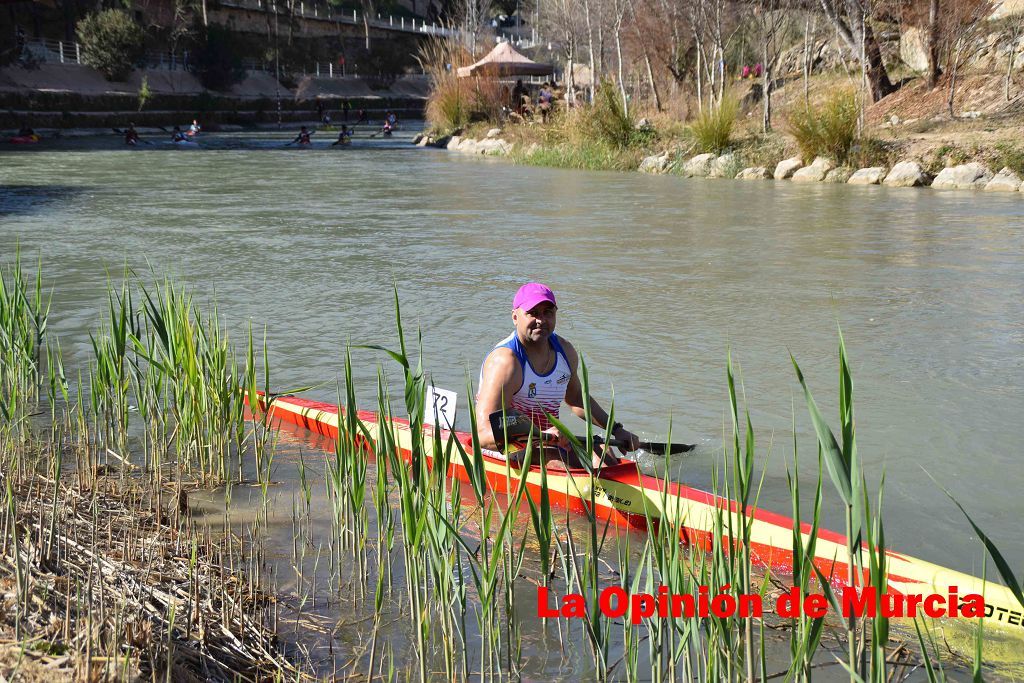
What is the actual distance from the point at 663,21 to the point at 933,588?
30681 millimetres

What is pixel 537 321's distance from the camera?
466 centimetres

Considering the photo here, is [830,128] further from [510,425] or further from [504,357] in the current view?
[510,425]

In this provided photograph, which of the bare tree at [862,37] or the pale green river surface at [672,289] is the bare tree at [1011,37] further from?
the pale green river surface at [672,289]

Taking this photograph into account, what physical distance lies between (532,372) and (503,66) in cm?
3087

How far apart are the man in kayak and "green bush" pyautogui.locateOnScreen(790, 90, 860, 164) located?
660 inches

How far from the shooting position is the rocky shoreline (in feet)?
60.7

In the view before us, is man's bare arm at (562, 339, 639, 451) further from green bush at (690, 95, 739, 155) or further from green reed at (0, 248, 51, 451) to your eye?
green bush at (690, 95, 739, 155)

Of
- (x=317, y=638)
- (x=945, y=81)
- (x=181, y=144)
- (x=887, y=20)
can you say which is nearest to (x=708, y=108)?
(x=945, y=81)

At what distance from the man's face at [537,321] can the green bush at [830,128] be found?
17.0 metres

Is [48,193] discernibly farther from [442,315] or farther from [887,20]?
[887,20]

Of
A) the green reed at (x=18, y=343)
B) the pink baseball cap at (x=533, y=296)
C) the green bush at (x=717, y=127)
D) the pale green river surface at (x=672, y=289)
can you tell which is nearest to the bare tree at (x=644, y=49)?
the green bush at (x=717, y=127)

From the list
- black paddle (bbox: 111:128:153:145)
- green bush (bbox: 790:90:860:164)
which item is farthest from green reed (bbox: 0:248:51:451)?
black paddle (bbox: 111:128:153:145)

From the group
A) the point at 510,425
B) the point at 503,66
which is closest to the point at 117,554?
the point at 510,425

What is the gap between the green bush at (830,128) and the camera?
20.2 metres
